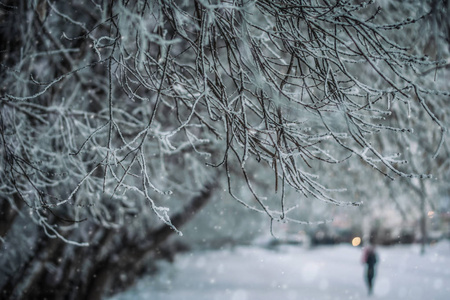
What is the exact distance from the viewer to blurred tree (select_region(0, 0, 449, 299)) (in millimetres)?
2490

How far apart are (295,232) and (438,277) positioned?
1619 cm

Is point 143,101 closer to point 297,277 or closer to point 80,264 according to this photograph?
point 80,264

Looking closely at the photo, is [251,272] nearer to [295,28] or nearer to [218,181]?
[218,181]

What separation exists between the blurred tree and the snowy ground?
128 inches

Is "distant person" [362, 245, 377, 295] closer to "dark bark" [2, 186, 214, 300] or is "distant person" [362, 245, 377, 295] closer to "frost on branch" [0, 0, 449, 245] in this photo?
"frost on branch" [0, 0, 449, 245]

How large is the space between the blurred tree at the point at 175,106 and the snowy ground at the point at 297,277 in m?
3.26

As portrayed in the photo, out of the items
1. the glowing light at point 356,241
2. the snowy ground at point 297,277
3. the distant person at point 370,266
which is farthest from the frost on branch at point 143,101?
the glowing light at point 356,241

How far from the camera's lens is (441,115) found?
6355 mm

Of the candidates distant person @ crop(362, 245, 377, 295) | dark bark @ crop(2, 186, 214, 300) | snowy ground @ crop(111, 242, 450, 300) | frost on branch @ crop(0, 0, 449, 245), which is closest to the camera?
frost on branch @ crop(0, 0, 449, 245)

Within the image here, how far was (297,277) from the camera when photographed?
48.0 feet

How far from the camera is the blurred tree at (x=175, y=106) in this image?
2490mm

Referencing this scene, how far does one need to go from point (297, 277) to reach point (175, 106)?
40.3ft

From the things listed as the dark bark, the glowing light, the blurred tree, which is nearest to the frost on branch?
the blurred tree

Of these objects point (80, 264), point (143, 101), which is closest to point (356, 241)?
point (80, 264)
